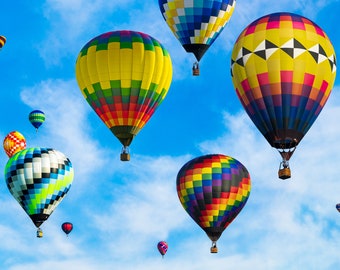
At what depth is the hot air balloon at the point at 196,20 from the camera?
40.1 metres

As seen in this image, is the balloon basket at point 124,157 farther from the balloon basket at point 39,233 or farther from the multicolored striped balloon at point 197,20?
the balloon basket at point 39,233

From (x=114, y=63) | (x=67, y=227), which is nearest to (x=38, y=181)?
(x=67, y=227)

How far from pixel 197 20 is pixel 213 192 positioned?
7.91 meters

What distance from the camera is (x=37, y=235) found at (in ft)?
157

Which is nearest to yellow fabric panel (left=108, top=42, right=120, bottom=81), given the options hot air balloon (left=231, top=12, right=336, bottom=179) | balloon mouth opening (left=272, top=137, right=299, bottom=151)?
hot air balloon (left=231, top=12, right=336, bottom=179)

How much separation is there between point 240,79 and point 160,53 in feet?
18.1

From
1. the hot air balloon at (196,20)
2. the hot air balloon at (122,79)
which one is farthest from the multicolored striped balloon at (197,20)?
the hot air balloon at (122,79)

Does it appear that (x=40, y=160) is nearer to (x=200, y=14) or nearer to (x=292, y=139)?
(x=200, y=14)

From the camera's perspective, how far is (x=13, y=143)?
203ft

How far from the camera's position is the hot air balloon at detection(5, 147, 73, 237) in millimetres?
46469

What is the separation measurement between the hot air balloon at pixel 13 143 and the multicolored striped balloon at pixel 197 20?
23.2 m

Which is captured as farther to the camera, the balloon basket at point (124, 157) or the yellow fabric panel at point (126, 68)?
the balloon basket at point (124, 157)

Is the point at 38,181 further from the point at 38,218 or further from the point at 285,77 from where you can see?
the point at 285,77

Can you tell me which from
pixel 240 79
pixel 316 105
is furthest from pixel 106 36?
pixel 316 105
